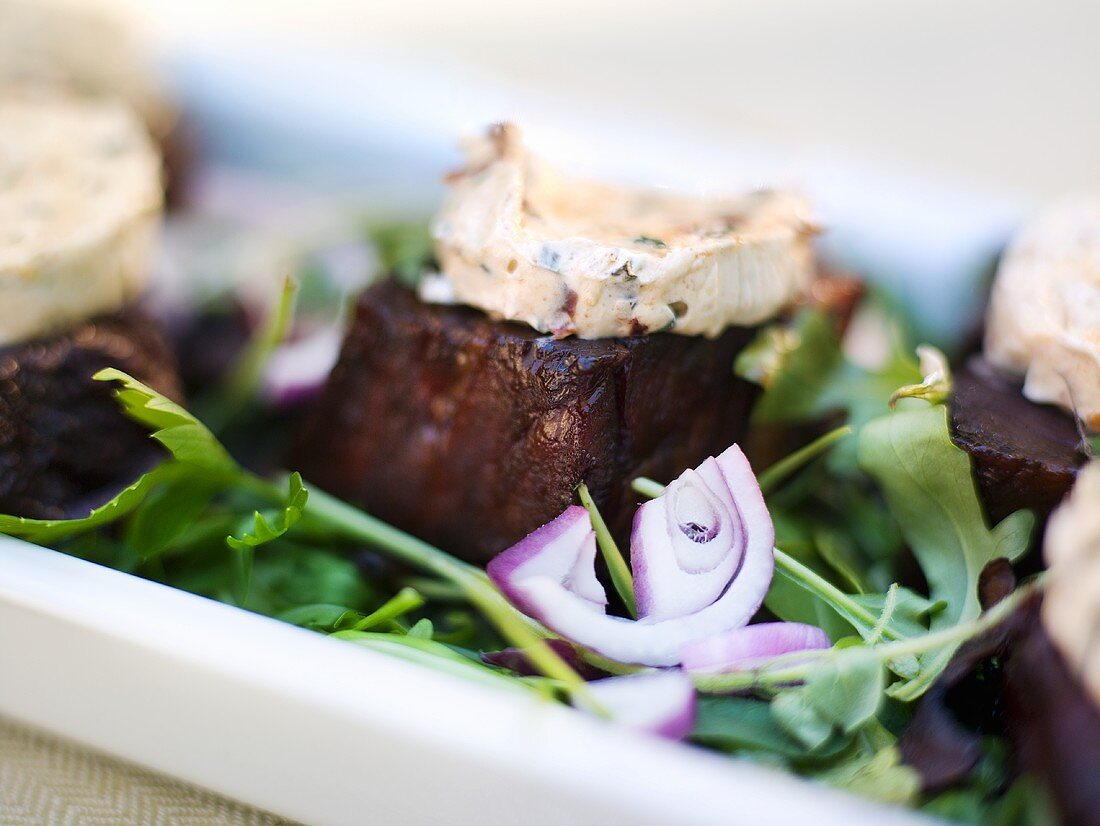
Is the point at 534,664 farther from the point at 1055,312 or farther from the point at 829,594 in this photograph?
the point at 1055,312

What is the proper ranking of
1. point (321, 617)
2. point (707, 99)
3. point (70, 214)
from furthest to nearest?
1. point (707, 99)
2. point (70, 214)
3. point (321, 617)

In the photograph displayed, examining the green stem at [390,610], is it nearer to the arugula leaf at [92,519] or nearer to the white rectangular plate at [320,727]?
the white rectangular plate at [320,727]

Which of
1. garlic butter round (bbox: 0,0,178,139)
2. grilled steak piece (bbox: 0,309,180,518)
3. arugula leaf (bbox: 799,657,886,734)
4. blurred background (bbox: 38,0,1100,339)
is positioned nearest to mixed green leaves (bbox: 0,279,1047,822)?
arugula leaf (bbox: 799,657,886,734)

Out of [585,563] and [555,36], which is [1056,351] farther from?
[555,36]

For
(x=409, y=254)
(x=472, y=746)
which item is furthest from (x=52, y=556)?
(x=409, y=254)

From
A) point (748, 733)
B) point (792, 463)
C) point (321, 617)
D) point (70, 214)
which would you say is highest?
point (70, 214)

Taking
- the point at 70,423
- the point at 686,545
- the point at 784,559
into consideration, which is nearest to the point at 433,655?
the point at 686,545

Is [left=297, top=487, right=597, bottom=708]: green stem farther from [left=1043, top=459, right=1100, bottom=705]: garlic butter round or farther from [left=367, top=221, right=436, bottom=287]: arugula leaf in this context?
[left=1043, top=459, right=1100, bottom=705]: garlic butter round
